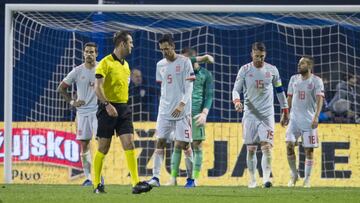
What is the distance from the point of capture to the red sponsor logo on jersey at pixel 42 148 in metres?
20.9

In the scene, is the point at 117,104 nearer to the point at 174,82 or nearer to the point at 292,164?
the point at 174,82

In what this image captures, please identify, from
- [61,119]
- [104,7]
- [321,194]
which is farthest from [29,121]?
[321,194]

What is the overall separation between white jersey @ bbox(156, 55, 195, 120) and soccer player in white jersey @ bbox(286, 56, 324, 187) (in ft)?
6.81

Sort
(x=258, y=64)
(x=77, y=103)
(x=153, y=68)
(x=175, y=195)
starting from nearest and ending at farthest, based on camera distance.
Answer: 1. (x=175, y=195)
2. (x=258, y=64)
3. (x=77, y=103)
4. (x=153, y=68)

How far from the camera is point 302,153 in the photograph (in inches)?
834

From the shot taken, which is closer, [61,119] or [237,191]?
[237,191]

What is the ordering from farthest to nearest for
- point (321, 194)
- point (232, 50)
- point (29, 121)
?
point (232, 50) < point (29, 121) < point (321, 194)

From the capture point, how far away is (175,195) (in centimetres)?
1552

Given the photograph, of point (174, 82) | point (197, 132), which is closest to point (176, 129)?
point (174, 82)

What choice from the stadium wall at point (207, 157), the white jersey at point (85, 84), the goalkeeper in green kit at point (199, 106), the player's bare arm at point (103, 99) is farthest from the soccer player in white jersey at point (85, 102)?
the player's bare arm at point (103, 99)

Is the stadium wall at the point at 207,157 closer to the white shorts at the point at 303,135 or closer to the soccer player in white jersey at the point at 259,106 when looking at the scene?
the white shorts at the point at 303,135

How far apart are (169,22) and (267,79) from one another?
10.7ft

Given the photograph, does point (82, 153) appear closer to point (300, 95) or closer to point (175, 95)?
point (175, 95)

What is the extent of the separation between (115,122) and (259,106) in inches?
156
